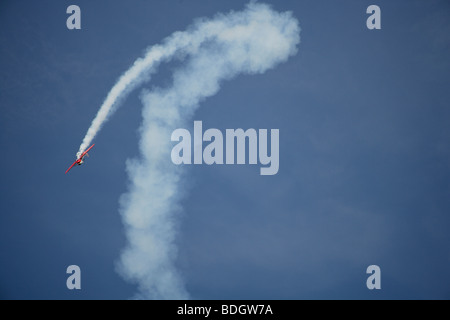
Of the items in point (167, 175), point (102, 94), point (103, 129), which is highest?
point (102, 94)

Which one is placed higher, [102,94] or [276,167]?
[102,94]

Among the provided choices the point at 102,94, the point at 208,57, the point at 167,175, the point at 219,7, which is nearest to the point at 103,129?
the point at 102,94

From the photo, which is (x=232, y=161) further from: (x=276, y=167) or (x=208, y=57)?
(x=208, y=57)
